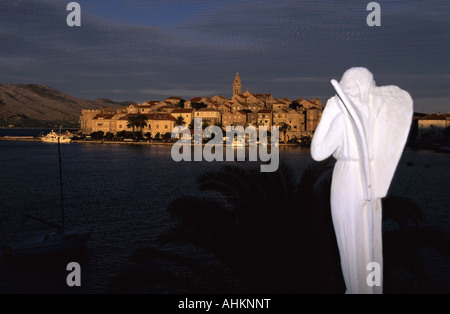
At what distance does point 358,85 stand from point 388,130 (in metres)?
0.33

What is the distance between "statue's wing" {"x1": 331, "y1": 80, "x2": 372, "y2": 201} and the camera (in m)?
2.79

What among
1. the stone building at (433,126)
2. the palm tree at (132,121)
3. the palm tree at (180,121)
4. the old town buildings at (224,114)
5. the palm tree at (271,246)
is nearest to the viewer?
the palm tree at (271,246)

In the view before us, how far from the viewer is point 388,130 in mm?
2869

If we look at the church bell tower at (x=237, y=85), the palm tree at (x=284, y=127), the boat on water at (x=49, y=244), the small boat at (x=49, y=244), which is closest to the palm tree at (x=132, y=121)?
the palm tree at (x=284, y=127)

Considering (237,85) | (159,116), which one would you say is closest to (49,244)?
(159,116)

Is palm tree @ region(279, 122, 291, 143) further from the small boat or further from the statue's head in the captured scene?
the statue's head

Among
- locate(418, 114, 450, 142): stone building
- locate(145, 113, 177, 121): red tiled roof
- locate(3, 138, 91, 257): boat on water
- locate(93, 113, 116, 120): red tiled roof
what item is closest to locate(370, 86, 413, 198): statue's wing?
locate(3, 138, 91, 257): boat on water

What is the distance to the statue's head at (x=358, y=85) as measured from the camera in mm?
2844

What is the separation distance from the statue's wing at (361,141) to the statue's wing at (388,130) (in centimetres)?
8

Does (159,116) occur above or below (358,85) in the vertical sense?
above

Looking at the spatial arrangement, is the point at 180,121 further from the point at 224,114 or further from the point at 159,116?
the point at 224,114

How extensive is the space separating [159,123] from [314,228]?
312 ft
